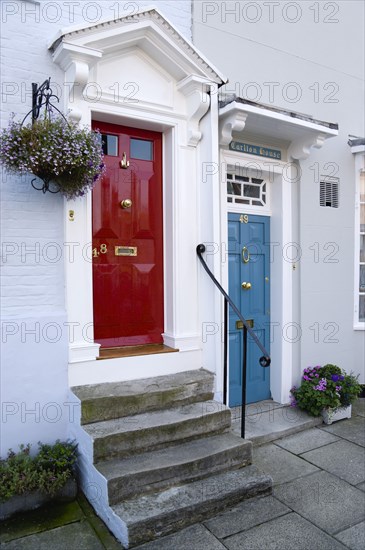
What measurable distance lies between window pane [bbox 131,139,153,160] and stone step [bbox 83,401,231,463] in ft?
7.57

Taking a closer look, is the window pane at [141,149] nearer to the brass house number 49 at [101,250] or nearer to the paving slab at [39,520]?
the brass house number 49 at [101,250]

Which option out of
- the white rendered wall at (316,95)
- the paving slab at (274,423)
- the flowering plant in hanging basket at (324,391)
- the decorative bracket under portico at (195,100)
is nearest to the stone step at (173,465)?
the paving slab at (274,423)

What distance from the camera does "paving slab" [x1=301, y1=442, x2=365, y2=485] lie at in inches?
142

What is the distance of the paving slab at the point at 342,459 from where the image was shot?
3600mm

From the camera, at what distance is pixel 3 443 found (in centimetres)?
328

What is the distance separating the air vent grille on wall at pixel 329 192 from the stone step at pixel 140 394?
2627 mm

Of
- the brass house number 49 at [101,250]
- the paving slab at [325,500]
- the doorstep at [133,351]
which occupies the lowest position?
the paving slab at [325,500]

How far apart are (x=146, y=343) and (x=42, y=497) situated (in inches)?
60.0

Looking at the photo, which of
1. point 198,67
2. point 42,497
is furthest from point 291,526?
point 198,67

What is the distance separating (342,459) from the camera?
3.86m

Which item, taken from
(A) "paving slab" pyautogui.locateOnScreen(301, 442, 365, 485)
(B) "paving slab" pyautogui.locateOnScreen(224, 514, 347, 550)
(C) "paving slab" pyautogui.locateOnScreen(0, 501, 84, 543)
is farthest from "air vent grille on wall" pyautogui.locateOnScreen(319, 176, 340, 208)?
(C) "paving slab" pyautogui.locateOnScreen(0, 501, 84, 543)

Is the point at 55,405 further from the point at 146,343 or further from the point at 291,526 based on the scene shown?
the point at 291,526

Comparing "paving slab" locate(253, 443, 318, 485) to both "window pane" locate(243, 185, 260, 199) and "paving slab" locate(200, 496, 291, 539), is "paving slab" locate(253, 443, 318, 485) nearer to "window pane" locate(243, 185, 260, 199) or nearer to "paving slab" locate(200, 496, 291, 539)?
"paving slab" locate(200, 496, 291, 539)

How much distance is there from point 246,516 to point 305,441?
4.79ft
